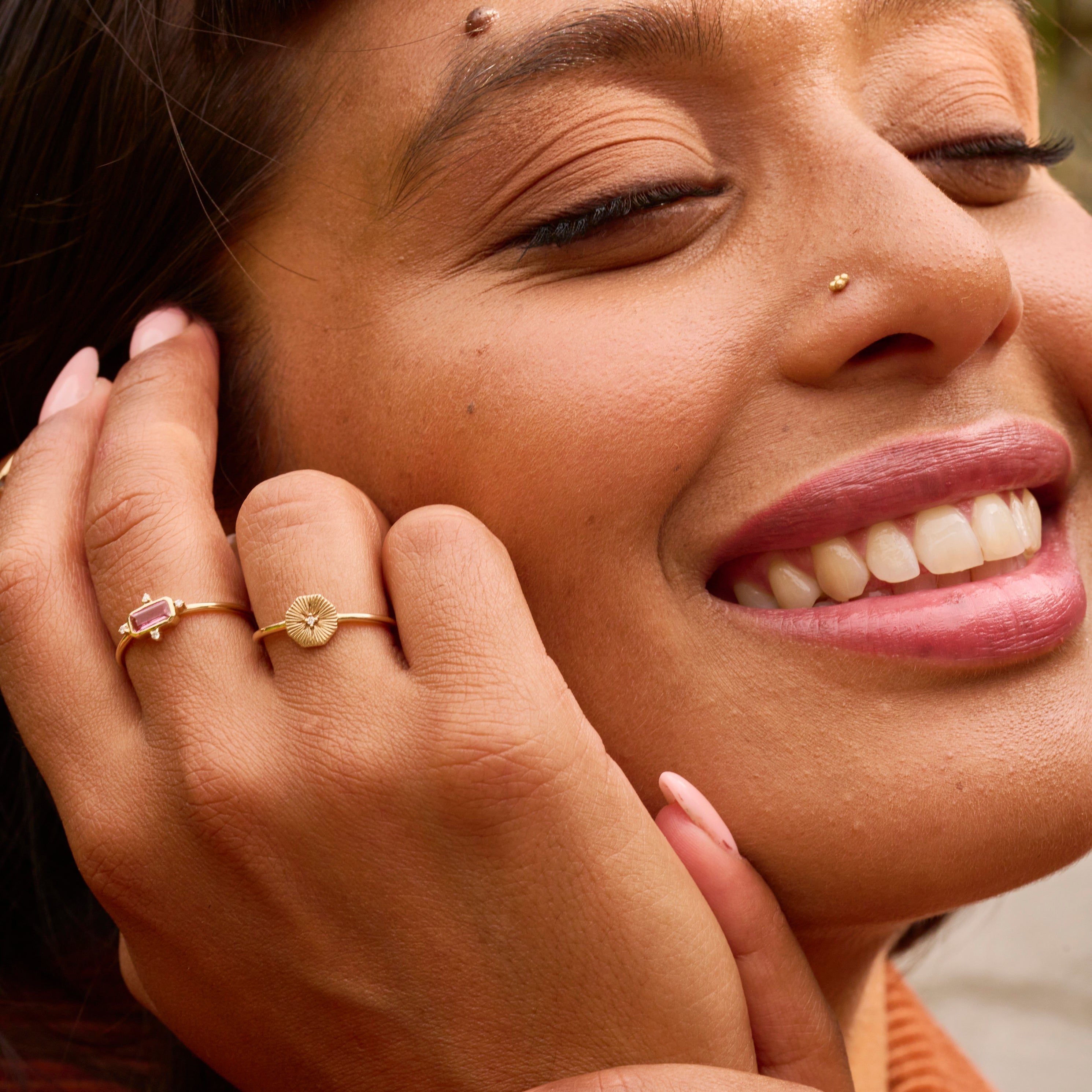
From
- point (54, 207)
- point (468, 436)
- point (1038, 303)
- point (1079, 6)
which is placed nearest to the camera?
point (468, 436)

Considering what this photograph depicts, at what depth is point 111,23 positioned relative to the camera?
1756 mm

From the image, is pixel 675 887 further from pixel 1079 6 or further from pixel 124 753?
pixel 1079 6

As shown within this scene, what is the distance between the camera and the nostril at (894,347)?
1.48 metres

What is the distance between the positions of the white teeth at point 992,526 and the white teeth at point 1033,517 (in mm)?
78

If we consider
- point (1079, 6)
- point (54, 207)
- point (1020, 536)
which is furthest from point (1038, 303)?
point (1079, 6)

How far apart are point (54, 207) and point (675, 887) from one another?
145 centimetres

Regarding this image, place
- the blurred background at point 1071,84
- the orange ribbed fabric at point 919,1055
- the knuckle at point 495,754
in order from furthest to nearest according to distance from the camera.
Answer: the blurred background at point 1071,84, the orange ribbed fabric at point 919,1055, the knuckle at point 495,754

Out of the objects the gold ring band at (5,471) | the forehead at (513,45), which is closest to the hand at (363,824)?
the gold ring band at (5,471)

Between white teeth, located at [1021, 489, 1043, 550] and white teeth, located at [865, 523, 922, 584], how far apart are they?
0.21 meters

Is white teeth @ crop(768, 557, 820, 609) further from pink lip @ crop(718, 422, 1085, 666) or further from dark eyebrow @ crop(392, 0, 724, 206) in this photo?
dark eyebrow @ crop(392, 0, 724, 206)

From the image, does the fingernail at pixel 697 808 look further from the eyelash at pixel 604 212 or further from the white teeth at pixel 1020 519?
the eyelash at pixel 604 212

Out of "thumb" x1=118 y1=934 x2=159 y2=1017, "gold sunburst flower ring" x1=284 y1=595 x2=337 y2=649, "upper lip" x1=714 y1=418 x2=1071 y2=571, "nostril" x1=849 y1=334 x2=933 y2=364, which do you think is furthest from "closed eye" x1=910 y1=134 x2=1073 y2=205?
"thumb" x1=118 y1=934 x2=159 y2=1017

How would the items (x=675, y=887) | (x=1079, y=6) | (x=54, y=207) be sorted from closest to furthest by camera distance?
1. (x=675, y=887)
2. (x=54, y=207)
3. (x=1079, y=6)

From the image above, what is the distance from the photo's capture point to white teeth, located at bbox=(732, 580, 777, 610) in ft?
5.11
